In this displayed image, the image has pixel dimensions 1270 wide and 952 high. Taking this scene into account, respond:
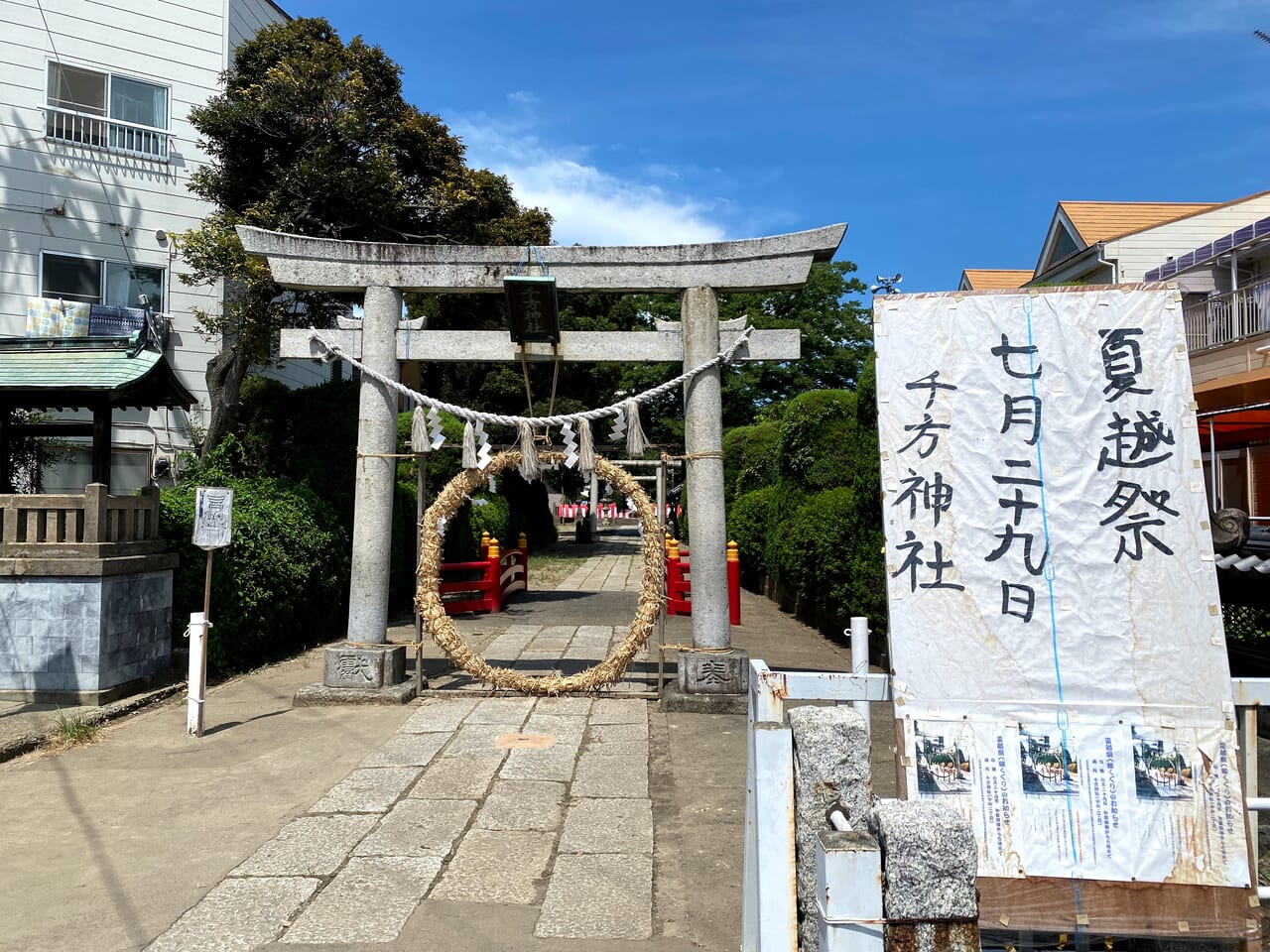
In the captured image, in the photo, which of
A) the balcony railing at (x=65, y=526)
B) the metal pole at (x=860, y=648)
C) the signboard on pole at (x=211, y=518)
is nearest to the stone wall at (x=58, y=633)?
the balcony railing at (x=65, y=526)

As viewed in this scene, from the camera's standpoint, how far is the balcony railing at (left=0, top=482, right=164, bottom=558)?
702 cm

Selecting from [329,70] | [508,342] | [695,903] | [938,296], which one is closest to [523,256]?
[508,342]

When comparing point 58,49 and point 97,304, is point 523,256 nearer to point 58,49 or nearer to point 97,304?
point 97,304

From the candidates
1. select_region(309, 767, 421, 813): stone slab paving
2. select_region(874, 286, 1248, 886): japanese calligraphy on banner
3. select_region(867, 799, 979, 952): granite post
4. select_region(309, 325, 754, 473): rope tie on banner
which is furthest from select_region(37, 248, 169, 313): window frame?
select_region(867, 799, 979, 952): granite post

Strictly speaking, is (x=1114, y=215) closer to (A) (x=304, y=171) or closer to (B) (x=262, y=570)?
(A) (x=304, y=171)

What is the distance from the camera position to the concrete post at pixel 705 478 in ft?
23.6

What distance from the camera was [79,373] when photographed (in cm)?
768

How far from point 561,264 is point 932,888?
6.32 meters

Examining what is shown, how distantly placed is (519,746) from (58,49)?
1597 cm

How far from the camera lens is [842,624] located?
11.1 metres

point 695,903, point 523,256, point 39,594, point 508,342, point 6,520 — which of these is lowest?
point 695,903

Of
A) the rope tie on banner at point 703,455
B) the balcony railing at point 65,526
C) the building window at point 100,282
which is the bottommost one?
the balcony railing at point 65,526

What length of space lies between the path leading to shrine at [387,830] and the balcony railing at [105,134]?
1238 cm

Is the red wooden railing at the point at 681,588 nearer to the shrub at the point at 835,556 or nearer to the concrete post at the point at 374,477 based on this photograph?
the shrub at the point at 835,556
